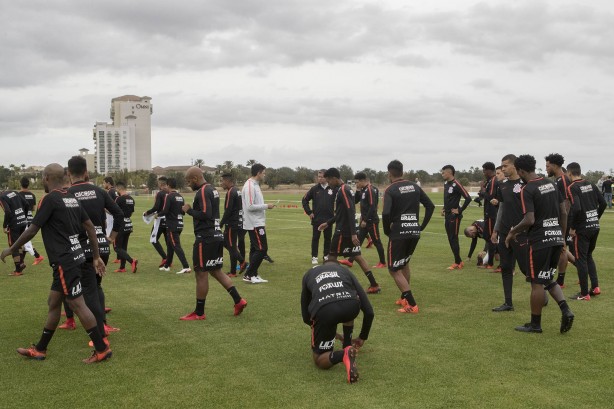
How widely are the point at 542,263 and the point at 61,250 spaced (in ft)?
19.3

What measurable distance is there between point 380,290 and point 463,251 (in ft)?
21.3

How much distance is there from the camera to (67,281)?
6.39 meters

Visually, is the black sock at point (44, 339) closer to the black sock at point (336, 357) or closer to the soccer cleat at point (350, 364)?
the black sock at point (336, 357)

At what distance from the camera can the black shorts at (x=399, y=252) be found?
29.1 ft

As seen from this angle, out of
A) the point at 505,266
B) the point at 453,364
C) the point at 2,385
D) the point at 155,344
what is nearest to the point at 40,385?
the point at 2,385

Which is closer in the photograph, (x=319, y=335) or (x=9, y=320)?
(x=319, y=335)

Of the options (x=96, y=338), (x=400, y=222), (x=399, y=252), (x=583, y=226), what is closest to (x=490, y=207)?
(x=583, y=226)

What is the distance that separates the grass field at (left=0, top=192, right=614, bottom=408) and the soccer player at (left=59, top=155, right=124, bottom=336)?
0.46m

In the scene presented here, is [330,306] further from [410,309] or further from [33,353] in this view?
[33,353]

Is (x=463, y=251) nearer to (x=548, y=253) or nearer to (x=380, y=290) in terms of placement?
(x=380, y=290)

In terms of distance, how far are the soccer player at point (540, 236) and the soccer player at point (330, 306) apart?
2624mm

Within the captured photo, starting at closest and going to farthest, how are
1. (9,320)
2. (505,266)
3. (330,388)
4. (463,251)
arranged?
(330,388), (9,320), (505,266), (463,251)

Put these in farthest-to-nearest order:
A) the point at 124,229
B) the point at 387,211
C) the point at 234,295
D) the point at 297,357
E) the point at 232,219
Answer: the point at 232,219
the point at 124,229
the point at 387,211
the point at 234,295
the point at 297,357

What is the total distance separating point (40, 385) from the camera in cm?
573
